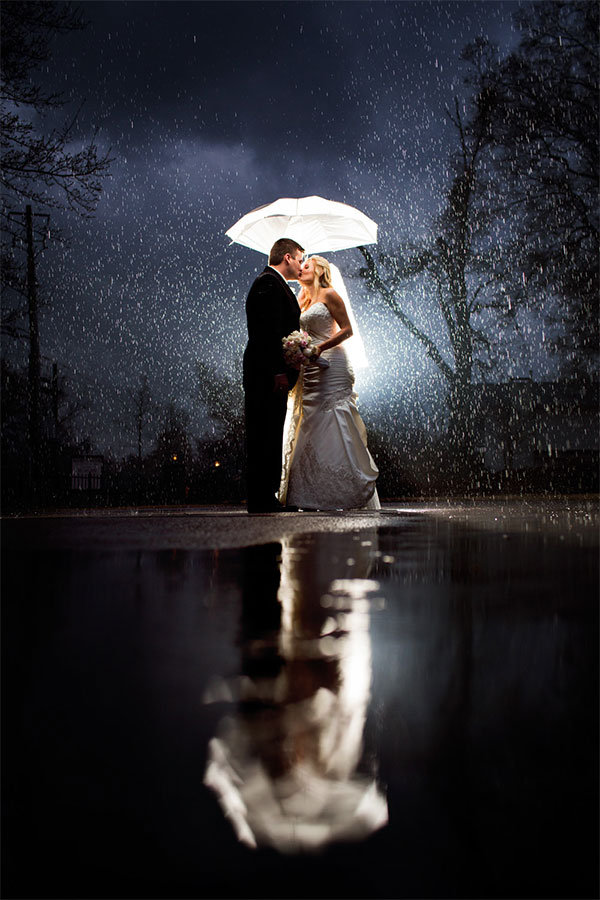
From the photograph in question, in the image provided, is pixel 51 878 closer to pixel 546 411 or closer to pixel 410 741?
pixel 410 741

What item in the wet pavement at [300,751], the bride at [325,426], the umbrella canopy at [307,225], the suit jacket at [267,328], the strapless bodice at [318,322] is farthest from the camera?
the umbrella canopy at [307,225]

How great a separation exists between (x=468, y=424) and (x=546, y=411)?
A: 18.7ft

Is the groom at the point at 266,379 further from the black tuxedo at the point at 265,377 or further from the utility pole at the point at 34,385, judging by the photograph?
the utility pole at the point at 34,385

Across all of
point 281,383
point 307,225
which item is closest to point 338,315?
point 281,383

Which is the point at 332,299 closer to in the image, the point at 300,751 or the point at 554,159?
the point at 300,751

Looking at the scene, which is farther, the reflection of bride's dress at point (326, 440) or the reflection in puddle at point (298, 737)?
the reflection of bride's dress at point (326, 440)

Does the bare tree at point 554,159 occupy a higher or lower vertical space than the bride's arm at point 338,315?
higher

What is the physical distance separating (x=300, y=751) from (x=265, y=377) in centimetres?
601

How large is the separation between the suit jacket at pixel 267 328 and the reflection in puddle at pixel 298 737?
5432mm

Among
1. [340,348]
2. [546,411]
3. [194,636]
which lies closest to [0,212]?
[340,348]

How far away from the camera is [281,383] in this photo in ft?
21.0

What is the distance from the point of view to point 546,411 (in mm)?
23812

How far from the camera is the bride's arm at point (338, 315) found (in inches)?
280

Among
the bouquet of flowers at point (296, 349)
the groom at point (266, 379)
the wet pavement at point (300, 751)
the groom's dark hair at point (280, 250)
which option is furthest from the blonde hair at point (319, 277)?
the wet pavement at point (300, 751)
